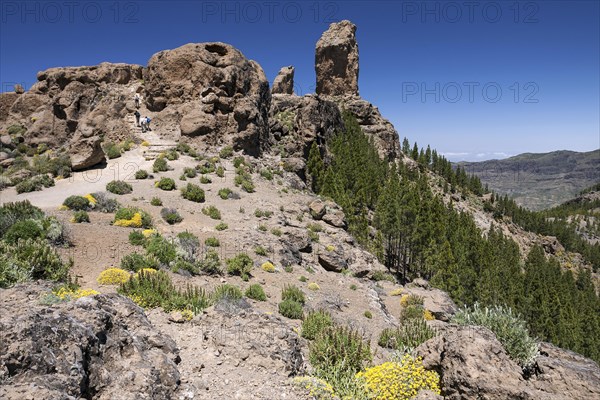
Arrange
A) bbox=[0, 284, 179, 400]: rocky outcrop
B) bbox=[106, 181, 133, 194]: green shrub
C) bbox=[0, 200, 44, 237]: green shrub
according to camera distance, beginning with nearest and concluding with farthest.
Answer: bbox=[0, 284, 179, 400]: rocky outcrop, bbox=[0, 200, 44, 237]: green shrub, bbox=[106, 181, 133, 194]: green shrub

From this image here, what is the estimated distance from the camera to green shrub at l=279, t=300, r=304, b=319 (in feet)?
42.4

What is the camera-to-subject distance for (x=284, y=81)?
3337 inches

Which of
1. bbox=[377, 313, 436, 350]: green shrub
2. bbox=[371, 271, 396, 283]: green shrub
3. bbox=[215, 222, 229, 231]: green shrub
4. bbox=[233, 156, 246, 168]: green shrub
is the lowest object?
bbox=[371, 271, 396, 283]: green shrub

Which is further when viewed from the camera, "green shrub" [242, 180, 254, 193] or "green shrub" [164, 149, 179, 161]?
"green shrub" [164, 149, 179, 161]

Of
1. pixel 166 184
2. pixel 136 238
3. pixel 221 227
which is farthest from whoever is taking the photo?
pixel 166 184

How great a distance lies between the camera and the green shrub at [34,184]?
23.8 metres

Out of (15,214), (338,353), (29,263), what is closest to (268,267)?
(338,353)

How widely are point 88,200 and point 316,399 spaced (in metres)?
18.0

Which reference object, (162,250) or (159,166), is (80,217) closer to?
(162,250)

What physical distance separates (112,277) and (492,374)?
35.6 ft

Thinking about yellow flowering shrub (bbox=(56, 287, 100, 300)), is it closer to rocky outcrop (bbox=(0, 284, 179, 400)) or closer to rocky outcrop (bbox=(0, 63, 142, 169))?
rocky outcrop (bbox=(0, 284, 179, 400))

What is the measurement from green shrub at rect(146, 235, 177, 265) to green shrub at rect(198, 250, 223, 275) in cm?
124

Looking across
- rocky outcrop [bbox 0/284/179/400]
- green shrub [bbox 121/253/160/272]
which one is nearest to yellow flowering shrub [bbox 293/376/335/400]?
rocky outcrop [bbox 0/284/179/400]

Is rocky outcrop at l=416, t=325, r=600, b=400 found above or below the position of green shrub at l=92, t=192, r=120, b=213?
below
